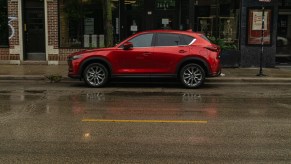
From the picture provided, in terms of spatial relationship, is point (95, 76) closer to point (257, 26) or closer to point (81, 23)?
point (81, 23)

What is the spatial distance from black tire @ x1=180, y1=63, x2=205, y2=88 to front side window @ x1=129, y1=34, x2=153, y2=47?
4.09ft

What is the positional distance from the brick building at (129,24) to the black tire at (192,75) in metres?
4.94

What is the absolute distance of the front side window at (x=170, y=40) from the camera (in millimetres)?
12953

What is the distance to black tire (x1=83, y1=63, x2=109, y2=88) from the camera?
1303 centimetres

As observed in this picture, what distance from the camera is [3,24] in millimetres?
18578

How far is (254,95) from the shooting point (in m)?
11.7

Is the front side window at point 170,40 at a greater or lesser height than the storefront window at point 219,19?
lesser

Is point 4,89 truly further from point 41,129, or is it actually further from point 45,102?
point 41,129

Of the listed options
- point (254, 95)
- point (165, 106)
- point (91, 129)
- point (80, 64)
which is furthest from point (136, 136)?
point (80, 64)

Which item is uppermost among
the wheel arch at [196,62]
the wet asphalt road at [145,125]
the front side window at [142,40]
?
the front side window at [142,40]

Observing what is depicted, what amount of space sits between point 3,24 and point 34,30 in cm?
127

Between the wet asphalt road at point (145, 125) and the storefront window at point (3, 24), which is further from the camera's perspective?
the storefront window at point (3, 24)

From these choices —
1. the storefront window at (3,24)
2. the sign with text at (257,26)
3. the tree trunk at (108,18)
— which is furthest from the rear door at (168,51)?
the storefront window at (3,24)

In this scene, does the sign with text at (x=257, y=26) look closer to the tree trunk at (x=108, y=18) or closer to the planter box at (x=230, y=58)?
the planter box at (x=230, y=58)
